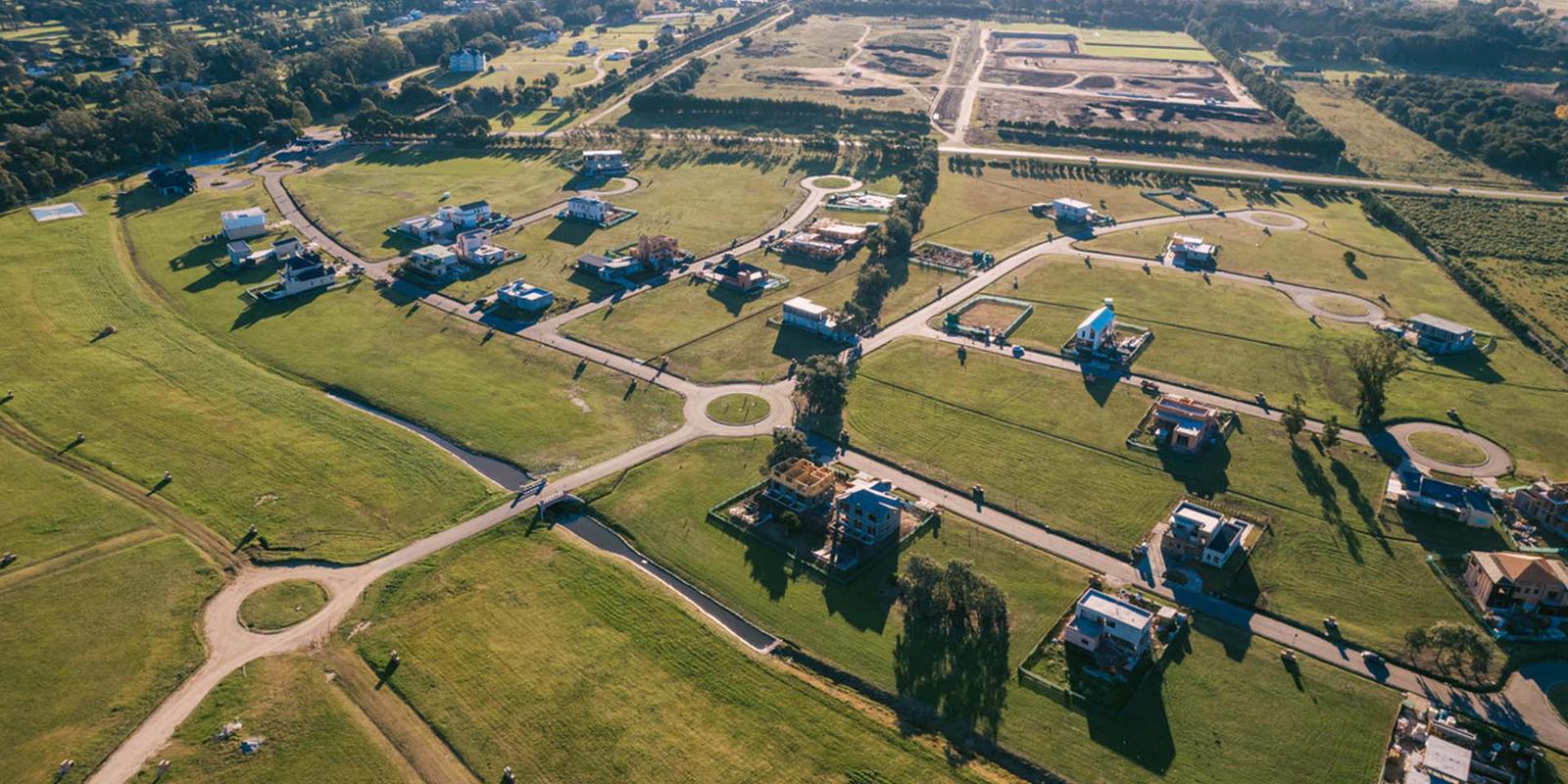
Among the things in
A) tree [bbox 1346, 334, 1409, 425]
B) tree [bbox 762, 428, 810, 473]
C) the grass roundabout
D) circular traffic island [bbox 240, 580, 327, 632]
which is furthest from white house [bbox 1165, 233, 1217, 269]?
circular traffic island [bbox 240, 580, 327, 632]

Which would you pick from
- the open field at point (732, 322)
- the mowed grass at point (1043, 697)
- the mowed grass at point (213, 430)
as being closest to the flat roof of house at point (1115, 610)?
the mowed grass at point (1043, 697)

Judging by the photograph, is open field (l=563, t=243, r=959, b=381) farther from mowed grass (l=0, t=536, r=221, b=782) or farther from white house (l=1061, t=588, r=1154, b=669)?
mowed grass (l=0, t=536, r=221, b=782)

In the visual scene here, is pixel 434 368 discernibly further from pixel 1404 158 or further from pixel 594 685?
pixel 1404 158

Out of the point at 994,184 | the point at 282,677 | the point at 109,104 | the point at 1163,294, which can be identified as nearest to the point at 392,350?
the point at 282,677

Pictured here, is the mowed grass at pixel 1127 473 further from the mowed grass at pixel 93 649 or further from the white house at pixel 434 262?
the white house at pixel 434 262

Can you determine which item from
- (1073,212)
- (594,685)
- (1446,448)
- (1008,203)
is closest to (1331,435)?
(1446,448)
